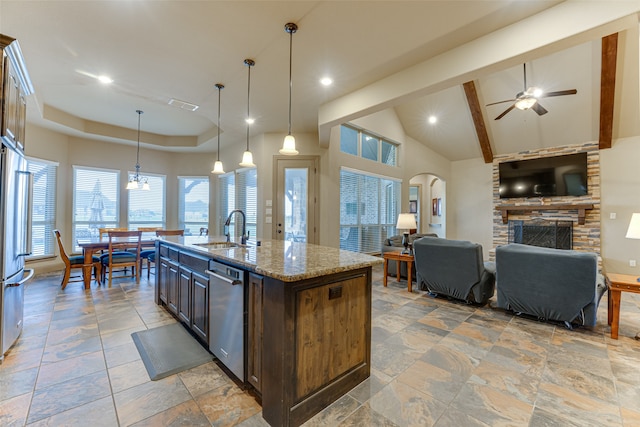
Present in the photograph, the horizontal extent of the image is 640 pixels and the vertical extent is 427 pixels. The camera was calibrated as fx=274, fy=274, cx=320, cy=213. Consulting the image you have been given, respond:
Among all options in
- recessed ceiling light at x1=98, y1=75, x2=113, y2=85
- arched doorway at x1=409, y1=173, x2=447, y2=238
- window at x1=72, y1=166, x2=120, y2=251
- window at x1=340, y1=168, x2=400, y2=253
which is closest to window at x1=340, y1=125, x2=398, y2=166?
window at x1=340, y1=168, x2=400, y2=253

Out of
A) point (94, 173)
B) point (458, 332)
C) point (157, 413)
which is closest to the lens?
point (157, 413)

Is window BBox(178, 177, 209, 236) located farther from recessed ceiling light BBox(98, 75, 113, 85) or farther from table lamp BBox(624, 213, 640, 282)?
table lamp BBox(624, 213, 640, 282)

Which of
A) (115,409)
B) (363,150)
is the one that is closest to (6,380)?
(115,409)

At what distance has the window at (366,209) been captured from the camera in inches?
241

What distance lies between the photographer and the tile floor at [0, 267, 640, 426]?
1.70m

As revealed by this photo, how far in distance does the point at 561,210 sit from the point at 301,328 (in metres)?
7.68

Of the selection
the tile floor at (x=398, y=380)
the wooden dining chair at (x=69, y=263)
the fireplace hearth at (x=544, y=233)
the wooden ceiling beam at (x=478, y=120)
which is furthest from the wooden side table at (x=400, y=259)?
the wooden dining chair at (x=69, y=263)

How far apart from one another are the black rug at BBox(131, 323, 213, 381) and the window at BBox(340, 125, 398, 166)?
178 inches

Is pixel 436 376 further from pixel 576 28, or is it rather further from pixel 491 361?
pixel 576 28

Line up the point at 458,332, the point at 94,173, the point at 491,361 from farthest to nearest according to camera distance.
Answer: the point at 94,173, the point at 458,332, the point at 491,361

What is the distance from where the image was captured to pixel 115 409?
1752 mm

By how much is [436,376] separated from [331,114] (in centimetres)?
349

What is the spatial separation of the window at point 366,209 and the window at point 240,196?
1.93 meters

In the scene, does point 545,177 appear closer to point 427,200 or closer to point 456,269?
point 427,200
